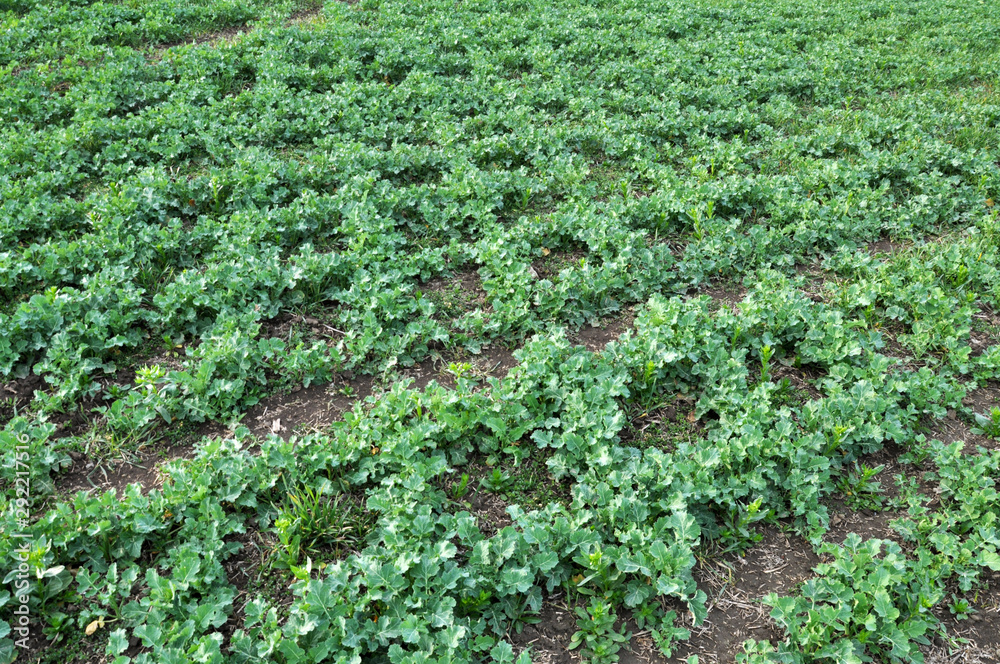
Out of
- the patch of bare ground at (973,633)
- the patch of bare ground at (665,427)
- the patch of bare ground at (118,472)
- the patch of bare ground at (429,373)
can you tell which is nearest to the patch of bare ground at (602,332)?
the patch of bare ground at (665,427)

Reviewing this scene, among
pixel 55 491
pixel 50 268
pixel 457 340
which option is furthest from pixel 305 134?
pixel 55 491

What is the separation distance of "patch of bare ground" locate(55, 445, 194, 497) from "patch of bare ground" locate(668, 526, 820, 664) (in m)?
2.93

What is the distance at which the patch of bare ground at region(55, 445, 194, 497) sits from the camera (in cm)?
382

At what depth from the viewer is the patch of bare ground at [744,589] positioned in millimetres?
3271

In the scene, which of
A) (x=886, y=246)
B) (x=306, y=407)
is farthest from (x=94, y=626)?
(x=886, y=246)

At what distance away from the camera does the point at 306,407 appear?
4.40m

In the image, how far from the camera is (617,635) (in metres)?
3.21

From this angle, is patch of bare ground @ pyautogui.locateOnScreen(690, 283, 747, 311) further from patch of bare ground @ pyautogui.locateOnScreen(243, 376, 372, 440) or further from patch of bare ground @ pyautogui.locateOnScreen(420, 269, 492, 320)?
patch of bare ground @ pyautogui.locateOnScreen(243, 376, 372, 440)

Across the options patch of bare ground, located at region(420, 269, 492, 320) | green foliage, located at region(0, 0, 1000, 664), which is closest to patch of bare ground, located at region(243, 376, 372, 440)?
green foliage, located at region(0, 0, 1000, 664)

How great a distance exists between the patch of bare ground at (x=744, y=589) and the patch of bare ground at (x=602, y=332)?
Result: 5.85 ft

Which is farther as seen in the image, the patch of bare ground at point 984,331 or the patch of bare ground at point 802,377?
the patch of bare ground at point 984,331

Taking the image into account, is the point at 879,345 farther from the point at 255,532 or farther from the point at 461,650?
the point at 255,532

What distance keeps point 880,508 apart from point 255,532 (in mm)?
3585

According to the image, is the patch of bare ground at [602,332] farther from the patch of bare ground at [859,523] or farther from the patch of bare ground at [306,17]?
the patch of bare ground at [306,17]
